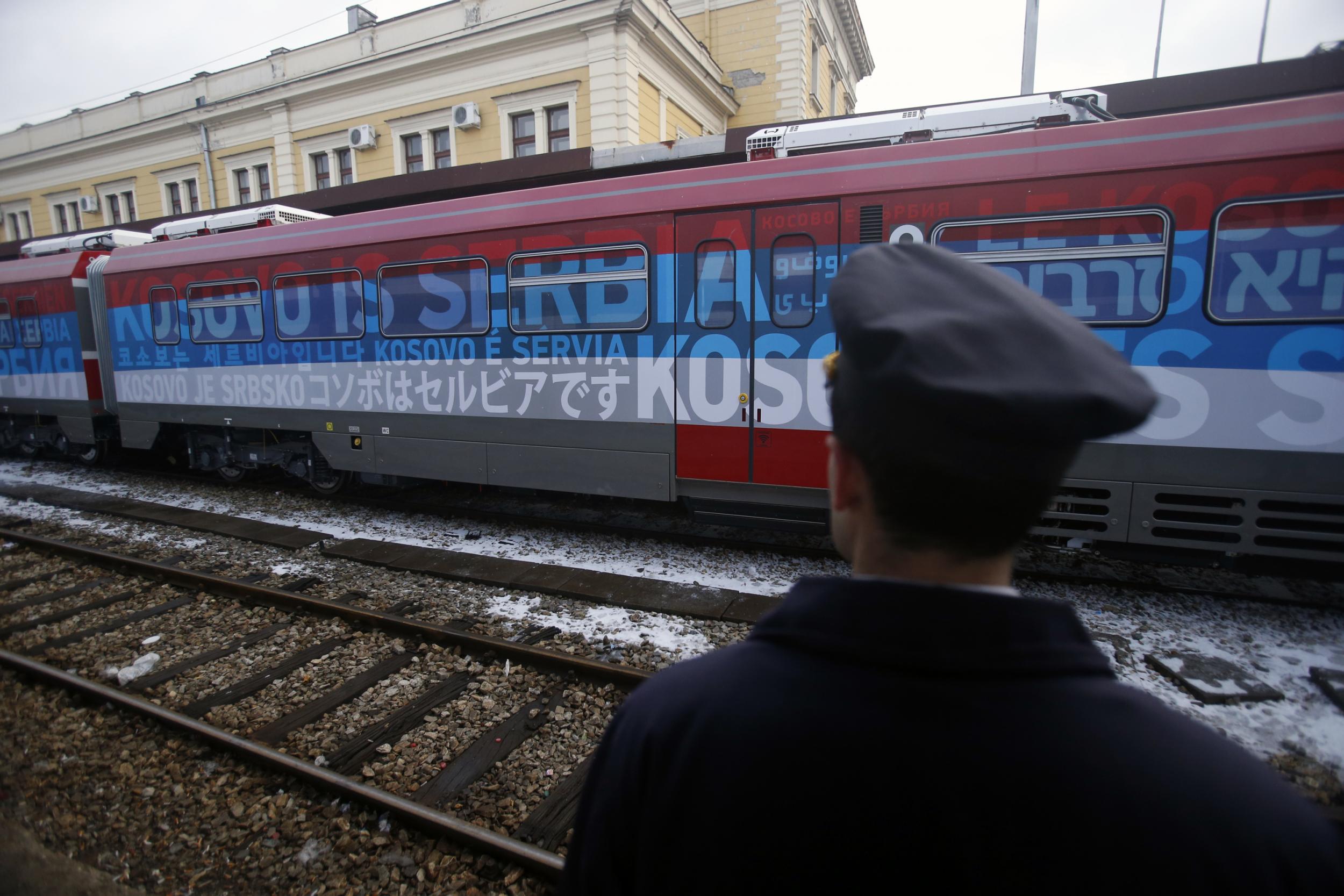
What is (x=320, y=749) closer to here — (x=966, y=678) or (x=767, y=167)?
(x=966, y=678)

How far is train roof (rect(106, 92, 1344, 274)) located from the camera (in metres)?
4.73

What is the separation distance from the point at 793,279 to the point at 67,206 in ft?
132

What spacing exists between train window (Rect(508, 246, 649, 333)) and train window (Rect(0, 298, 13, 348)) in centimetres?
1135

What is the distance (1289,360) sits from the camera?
4.87 meters

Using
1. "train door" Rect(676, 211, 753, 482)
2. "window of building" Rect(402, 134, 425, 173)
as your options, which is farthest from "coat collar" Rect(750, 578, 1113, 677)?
"window of building" Rect(402, 134, 425, 173)

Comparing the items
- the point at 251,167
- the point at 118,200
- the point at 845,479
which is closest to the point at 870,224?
the point at 845,479

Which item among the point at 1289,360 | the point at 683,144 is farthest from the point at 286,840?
the point at 683,144

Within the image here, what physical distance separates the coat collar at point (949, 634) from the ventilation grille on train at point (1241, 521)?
17.8ft

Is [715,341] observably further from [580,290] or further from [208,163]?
[208,163]

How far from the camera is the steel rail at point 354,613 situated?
14.7 feet

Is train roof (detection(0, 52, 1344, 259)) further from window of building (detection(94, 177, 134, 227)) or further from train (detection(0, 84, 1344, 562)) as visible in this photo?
window of building (detection(94, 177, 134, 227))

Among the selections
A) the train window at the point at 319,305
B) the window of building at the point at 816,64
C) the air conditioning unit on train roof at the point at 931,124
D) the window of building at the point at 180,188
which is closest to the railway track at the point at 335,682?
the train window at the point at 319,305

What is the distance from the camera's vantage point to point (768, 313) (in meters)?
6.11

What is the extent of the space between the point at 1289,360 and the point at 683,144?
33.8ft
